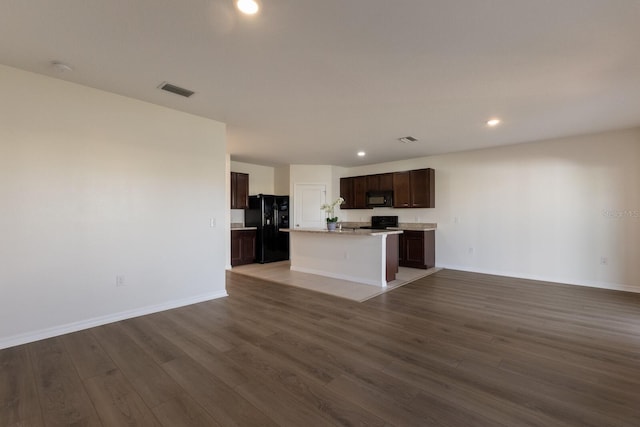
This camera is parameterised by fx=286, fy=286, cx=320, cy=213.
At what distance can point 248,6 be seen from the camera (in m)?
1.80

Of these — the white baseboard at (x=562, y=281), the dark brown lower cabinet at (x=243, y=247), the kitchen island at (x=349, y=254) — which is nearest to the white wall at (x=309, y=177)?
the dark brown lower cabinet at (x=243, y=247)

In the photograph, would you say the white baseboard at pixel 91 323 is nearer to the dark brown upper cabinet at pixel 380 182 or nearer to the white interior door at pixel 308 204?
the white interior door at pixel 308 204


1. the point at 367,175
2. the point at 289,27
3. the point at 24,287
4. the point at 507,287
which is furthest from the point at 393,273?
the point at 24,287

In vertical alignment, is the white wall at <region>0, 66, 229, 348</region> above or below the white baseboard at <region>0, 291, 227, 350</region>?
above

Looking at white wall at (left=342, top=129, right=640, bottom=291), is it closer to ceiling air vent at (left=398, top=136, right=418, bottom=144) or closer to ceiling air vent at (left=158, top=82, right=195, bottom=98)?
ceiling air vent at (left=398, top=136, right=418, bottom=144)

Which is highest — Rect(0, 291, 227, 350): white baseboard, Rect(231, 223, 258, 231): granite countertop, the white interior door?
the white interior door

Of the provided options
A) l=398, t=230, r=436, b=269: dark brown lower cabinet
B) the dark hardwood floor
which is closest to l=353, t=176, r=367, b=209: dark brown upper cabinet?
l=398, t=230, r=436, b=269: dark brown lower cabinet

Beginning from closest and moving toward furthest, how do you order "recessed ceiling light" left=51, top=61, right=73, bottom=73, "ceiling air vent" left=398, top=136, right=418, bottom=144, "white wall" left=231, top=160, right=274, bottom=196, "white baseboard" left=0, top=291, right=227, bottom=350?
"recessed ceiling light" left=51, top=61, right=73, bottom=73
"white baseboard" left=0, top=291, right=227, bottom=350
"ceiling air vent" left=398, top=136, right=418, bottom=144
"white wall" left=231, top=160, right=274, bottom=196

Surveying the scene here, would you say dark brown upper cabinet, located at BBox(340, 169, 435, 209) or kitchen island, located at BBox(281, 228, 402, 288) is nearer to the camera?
kitchen island, located at BBox(281, 228, 402, 288)

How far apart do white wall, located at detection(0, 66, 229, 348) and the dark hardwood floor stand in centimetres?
35

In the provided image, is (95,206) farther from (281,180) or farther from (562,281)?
(562,281)

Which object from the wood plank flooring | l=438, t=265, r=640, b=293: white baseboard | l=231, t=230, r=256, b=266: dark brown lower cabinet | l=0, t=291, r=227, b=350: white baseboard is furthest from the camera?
l=231, t=230, r=256, b=266: dark brown lower cabinet

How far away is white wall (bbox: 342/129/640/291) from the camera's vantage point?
4.39 metres

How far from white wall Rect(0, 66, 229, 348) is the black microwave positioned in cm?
415
